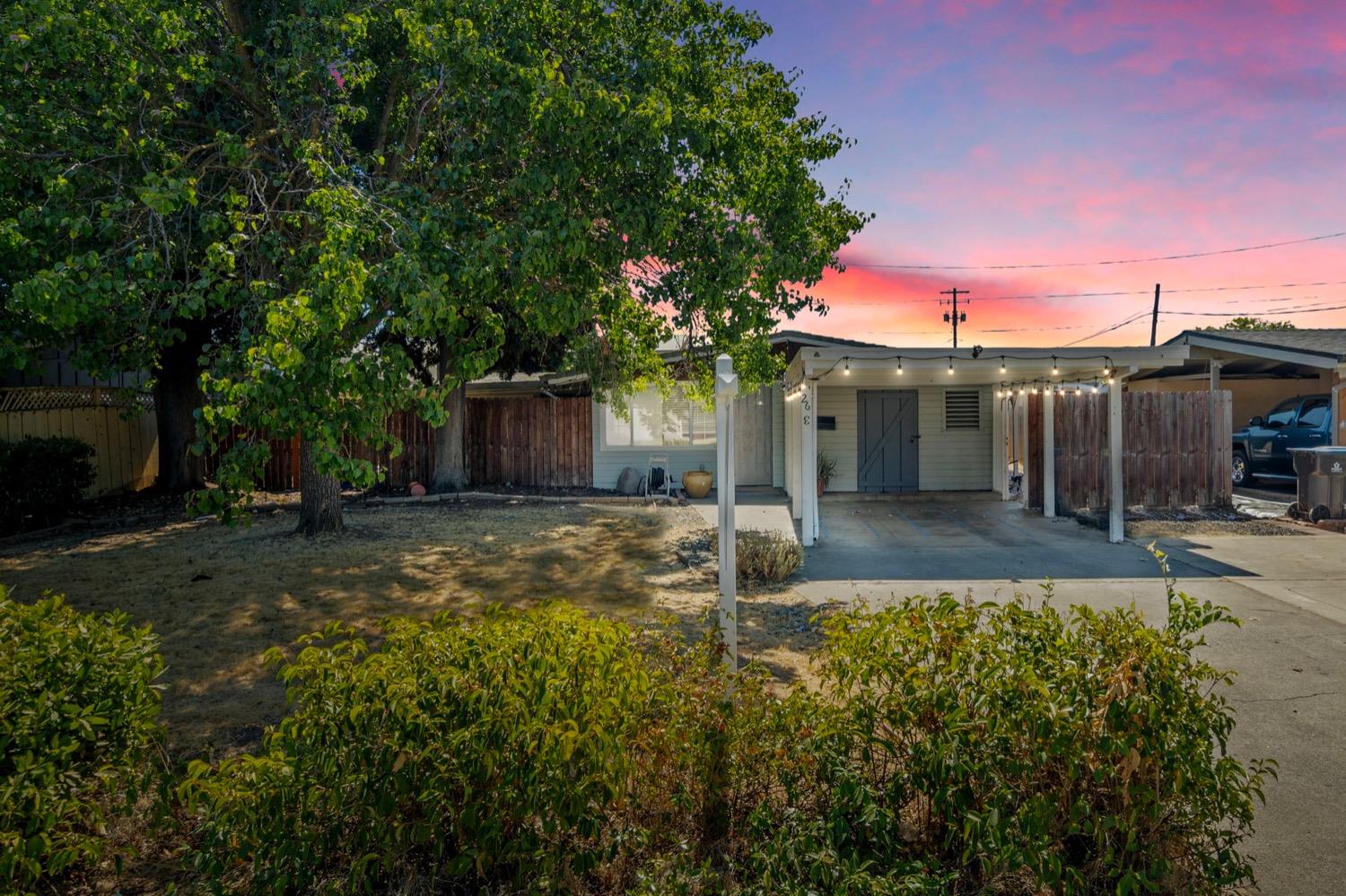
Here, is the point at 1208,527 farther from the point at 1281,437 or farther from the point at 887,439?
the point at 1281,437

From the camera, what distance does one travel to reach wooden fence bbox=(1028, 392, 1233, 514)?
1159 cm

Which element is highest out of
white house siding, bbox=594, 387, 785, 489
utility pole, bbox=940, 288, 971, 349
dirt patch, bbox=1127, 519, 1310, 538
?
utility pole, bbox=940, 288, 971, 349

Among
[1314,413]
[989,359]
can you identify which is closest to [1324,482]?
[1314,413]

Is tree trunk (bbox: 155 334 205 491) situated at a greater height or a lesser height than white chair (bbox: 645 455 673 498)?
greater

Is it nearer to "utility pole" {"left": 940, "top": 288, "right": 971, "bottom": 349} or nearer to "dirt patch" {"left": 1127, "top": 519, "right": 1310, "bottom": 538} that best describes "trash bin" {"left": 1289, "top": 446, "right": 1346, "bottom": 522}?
"dirt patch" {"left": 1127, "top": 519, "right": 1310, "bottom": 538}

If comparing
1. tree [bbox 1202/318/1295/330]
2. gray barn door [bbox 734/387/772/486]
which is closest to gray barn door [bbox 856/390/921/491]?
gray barn door [bbox 734/387/772/486]

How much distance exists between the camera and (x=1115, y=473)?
1010cm

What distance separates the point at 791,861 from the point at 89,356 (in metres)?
7.67

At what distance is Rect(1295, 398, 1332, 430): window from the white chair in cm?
1258

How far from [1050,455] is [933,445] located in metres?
3.61

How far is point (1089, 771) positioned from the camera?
243cm

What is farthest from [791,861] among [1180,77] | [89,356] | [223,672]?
[1180,77]

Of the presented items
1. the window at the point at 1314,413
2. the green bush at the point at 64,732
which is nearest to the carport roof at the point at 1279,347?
the window at the point at 1314,413

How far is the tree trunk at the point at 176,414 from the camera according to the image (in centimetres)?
1435
